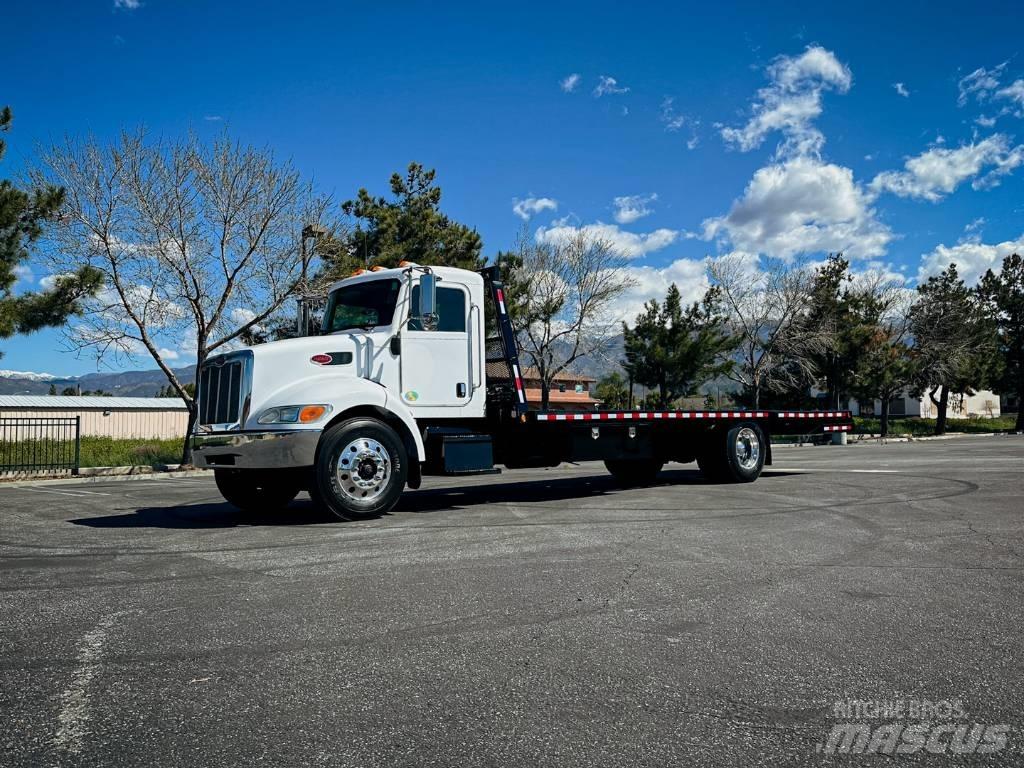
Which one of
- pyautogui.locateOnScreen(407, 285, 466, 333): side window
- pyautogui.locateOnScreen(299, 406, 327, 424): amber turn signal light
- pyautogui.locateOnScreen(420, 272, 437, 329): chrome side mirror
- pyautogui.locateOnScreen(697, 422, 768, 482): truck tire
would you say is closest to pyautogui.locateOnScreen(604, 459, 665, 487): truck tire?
pyautogui.locateOnScreen(697, 422, 768, 482): truck tire

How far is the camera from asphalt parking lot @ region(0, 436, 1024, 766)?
295cm

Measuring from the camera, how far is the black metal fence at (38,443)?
18.3m

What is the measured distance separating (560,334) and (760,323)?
12147mm

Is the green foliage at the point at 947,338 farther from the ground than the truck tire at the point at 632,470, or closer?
farther from the ground

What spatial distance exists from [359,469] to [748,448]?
288 inches

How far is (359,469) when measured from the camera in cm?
884

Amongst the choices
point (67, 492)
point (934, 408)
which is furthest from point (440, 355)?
point (934, 408)

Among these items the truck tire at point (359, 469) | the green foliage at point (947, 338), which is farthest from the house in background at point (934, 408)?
the truck tire at point (359, 469)

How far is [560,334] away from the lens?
38.9 metres

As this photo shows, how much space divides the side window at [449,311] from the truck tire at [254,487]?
258cm

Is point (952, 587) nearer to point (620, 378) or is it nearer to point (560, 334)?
point (560, 334)

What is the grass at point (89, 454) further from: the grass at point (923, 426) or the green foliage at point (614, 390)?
the grass at point (923, 426)

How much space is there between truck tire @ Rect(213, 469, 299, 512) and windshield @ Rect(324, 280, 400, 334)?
6.48ft

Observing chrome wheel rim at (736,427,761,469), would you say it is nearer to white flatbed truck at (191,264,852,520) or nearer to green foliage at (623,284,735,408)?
white flatbed truck at (191,264,852,520)
